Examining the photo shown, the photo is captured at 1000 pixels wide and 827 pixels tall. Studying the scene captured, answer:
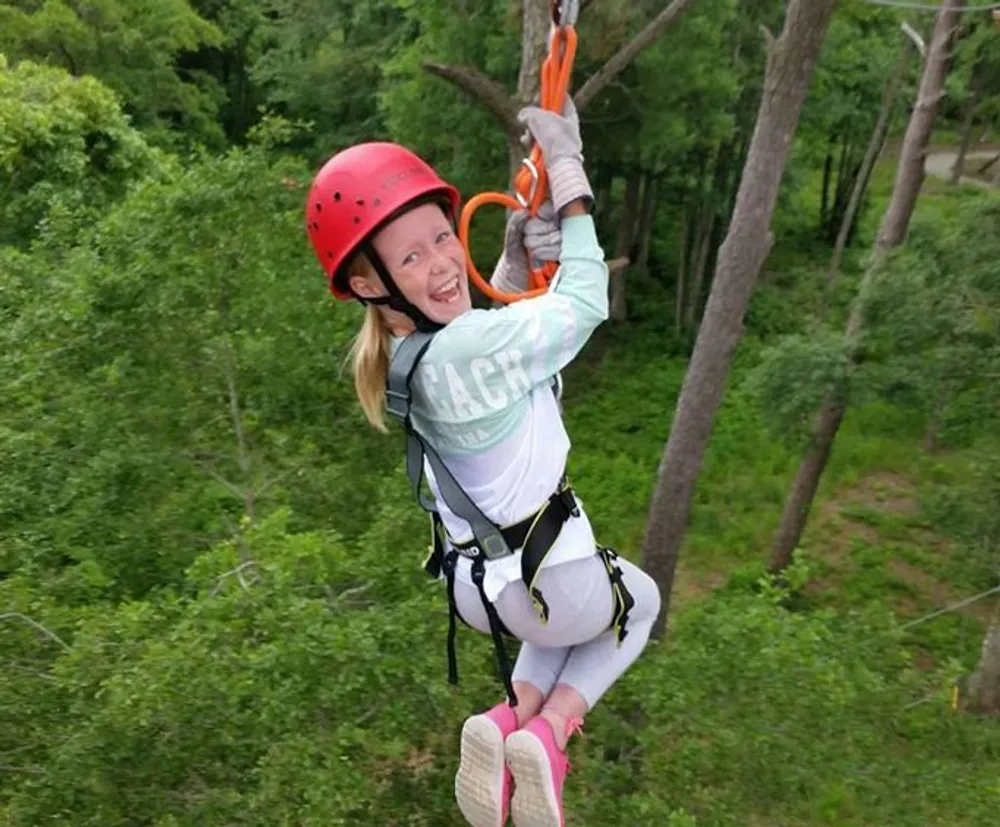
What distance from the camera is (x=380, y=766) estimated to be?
419cm

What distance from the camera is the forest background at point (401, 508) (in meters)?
4.18

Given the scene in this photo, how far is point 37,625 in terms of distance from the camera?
4578 millimetres

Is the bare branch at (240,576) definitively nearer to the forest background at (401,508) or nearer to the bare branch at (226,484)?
the forest background at (401,508)

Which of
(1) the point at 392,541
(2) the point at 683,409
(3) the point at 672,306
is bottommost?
(3) the point at 672,306

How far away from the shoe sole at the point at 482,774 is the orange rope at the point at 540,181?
1.08 meters

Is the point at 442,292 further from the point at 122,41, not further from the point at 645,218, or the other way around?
the point at 122,41

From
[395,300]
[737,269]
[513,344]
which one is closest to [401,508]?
[737,269]

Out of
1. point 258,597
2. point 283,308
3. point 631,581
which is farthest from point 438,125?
point 631,581

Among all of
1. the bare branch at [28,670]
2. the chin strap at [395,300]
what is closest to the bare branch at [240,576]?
the bare branch at [28,670]

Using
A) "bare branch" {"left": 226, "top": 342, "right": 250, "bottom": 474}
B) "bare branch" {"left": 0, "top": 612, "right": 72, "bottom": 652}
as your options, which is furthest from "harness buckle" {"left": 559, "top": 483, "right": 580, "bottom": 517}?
"bare branch" {"left": 226, "top": 342, "right": 250, "bottom": 474}

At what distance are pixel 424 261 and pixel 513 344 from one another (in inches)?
10.8

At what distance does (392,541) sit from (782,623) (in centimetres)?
222

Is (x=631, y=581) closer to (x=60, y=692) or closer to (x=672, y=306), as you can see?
(x=60, y=692)

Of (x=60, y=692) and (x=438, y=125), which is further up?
(x=438, y=125)
